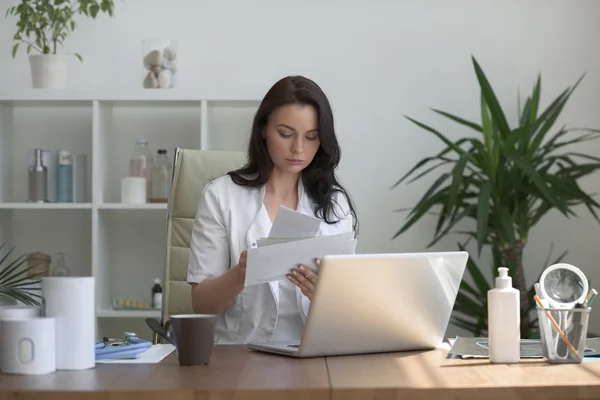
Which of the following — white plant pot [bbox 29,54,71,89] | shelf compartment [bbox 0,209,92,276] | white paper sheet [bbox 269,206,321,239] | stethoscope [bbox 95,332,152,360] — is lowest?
shelf compartment [bbox 0,209,92,276]

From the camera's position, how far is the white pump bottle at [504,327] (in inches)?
62.4

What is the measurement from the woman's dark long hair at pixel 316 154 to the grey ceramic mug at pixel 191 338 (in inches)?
33.1

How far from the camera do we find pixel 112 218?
3.97m

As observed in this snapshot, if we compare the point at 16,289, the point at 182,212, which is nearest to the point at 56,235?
the point at 16,289

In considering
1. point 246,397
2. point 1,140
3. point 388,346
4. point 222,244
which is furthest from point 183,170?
point 1,140

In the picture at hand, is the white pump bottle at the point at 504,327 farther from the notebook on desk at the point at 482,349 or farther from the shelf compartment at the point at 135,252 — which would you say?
the shelf compartment at the point at 135,252

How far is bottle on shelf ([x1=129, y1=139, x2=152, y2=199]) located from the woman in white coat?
1511 mm

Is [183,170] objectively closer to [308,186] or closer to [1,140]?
[308,186]

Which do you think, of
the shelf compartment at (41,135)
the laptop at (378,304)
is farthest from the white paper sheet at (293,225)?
the shelf compartment at (41,135)

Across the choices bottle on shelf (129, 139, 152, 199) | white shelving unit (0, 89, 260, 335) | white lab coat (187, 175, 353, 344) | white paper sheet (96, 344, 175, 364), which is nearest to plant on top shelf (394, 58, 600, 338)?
white shelving unit (0, 89, 260, 335)

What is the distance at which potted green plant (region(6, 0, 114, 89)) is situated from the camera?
365 centimetres

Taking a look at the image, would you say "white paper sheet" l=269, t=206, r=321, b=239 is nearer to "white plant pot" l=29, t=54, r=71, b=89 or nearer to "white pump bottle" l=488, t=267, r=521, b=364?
"white pump bottle" l=488, t=267, r=521, b=364

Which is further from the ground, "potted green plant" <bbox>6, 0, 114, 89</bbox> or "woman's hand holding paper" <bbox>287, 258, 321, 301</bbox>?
"potted green plant" <bbox>6, 0, 114, 89</bbox>

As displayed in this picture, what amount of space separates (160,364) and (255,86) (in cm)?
247
